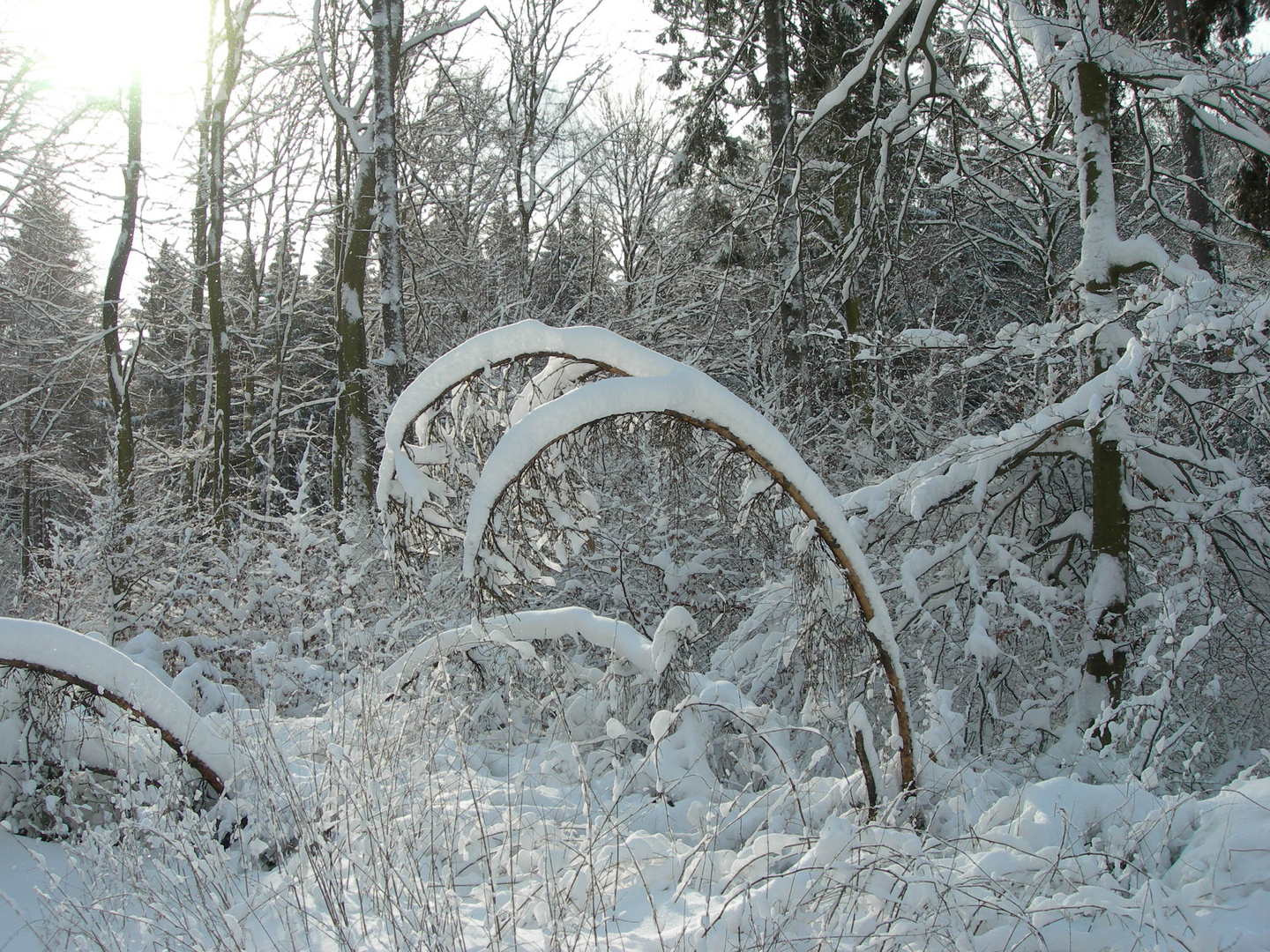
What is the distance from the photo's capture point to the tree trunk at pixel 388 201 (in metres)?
9.11

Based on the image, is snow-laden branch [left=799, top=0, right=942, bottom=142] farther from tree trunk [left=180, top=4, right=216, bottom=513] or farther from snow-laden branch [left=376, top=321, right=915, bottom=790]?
tree trunk [left=180, top=4, right=216, bottom=513]

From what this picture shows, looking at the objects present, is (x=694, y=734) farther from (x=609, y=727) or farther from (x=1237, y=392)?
(x=1237, y=392)

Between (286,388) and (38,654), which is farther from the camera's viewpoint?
(286,388)

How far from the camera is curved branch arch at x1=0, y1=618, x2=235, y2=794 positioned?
12.1 feet

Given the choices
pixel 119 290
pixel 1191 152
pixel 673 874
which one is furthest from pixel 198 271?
pixel 1191 152

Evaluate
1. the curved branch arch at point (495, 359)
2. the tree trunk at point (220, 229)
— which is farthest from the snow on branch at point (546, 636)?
the tree trunk at point (220, 229)

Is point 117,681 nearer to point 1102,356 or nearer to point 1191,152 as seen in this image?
point 1102,356

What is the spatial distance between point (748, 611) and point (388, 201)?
21.0ft

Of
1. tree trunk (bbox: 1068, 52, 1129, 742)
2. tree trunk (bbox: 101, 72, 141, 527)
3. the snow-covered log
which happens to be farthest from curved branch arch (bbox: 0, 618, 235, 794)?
tree trunk (bbox: 101, 72, 141, 527)

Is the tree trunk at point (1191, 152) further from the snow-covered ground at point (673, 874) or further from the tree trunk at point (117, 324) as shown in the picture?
the tree trunk at point (117, 324)

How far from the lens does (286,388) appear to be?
650 inches

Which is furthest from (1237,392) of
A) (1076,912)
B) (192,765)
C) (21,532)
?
(21,532)

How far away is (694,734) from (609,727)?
0.99m

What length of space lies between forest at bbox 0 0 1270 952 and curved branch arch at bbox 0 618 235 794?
0.02 m
